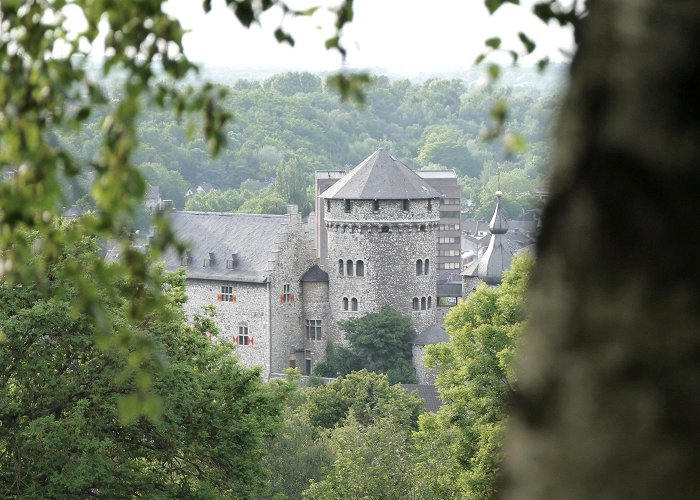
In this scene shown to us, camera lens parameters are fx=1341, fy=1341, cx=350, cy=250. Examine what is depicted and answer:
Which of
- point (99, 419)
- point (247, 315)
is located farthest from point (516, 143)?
point (247, 315)

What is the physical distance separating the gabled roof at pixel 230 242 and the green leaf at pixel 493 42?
56.7m

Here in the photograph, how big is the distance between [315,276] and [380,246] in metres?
3.45

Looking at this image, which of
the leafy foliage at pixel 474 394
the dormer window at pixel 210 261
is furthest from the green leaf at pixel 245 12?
the dormer window at pixel 210 261

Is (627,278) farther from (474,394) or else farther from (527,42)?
(474,394)

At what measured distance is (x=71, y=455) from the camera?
18797 millimetres

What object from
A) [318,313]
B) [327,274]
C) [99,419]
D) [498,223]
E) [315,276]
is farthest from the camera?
[327,274]

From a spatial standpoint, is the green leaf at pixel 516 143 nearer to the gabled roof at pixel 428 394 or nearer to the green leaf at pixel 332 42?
the green leaf at pixel 332 42

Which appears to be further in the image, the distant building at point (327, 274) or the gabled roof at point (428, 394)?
the distant building at point (327, 274)

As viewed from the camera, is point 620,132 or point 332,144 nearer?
point 620,132

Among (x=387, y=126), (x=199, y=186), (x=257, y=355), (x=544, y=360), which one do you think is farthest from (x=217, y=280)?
(x=387, y=126)

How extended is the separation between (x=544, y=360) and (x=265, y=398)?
19.4 meters

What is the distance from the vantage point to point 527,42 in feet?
16.8

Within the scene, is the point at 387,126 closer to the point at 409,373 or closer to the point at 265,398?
the point at 409,373

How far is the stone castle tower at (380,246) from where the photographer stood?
62.7m
